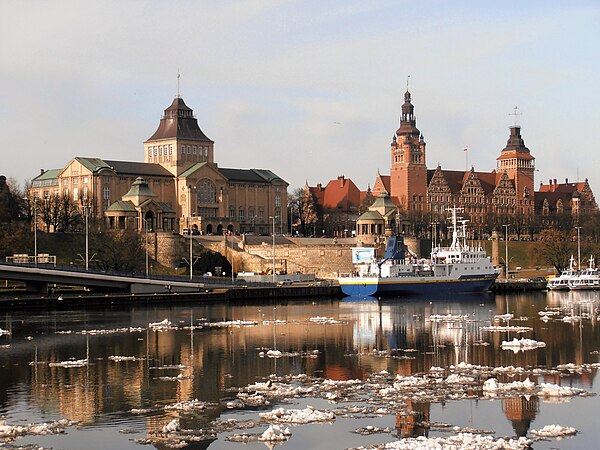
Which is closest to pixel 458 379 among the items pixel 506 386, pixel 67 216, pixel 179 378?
pixel 506 386

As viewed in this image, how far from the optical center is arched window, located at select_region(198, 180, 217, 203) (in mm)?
155375

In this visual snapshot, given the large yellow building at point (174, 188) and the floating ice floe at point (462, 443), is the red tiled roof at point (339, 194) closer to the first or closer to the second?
the large yellow building at point (174, 188)

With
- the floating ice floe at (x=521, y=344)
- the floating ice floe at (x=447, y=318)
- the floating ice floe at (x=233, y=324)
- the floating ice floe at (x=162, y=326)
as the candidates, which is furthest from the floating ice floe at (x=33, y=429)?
the floating ice floe at (x=447, y=318)

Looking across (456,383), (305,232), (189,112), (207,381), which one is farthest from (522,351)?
(305,232)

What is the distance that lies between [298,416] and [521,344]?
2277 cm

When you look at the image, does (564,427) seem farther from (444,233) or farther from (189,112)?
(444,233)

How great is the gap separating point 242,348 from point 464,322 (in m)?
21.1

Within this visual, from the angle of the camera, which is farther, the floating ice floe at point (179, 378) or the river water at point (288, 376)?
the floating ice floe at point (179, 378)

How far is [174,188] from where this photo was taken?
508ft

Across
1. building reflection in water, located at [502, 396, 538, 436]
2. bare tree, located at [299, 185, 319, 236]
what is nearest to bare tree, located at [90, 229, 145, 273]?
bare tree, located at [299, 185, 319, 236]

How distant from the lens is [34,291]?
313 ft

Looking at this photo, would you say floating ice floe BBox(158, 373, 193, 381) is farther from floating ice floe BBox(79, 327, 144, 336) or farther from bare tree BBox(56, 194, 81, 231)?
bare tree BBox(56, 194, 81, 231)

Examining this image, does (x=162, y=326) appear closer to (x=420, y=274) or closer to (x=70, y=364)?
(x=70, y=364)

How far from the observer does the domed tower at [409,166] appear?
188750mm
